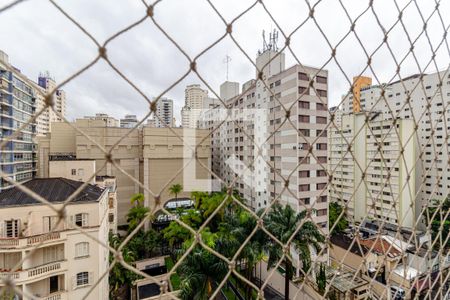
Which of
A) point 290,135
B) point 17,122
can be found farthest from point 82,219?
point 17,122

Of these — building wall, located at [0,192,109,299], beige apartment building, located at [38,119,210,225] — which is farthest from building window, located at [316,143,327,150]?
building wall, located at [0,192,109,299]

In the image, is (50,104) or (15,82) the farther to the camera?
(15,82)

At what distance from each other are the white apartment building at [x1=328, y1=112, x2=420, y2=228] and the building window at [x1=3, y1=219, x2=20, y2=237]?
3518 mm

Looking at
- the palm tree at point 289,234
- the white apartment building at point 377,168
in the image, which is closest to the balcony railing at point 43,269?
the palm tree at point 289,234

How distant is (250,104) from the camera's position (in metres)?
8.03

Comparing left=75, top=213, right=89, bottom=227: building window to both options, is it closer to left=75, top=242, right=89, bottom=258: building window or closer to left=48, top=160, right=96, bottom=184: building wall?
left=75, top=242, right=89, bottom=258: building window

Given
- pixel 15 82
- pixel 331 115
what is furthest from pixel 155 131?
pixel 331 115

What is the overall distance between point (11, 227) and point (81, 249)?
0.83 metres

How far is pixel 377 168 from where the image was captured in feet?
9.78

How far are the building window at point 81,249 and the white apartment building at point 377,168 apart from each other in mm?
3004

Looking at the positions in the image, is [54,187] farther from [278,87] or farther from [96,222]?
[278,87]

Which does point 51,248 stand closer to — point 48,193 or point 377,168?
point 48,193

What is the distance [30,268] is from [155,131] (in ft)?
19.5

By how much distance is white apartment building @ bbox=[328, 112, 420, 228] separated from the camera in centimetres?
56
